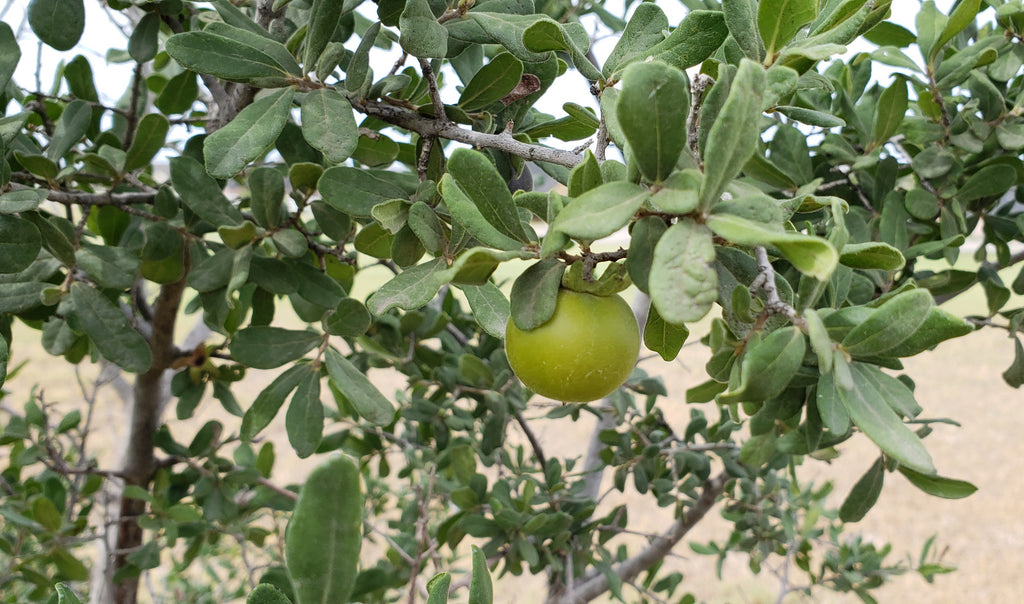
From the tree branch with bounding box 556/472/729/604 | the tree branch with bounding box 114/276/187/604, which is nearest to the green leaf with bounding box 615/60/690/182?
the tree branch with bounding box 114/276/187/604

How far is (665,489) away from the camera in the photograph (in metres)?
1.34

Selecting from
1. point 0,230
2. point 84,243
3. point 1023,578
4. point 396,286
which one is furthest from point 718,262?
point 1023,578

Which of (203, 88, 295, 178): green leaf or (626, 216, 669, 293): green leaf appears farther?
(203, 88, 295, 178): green leaf

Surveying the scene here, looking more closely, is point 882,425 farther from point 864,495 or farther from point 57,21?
point 57,21

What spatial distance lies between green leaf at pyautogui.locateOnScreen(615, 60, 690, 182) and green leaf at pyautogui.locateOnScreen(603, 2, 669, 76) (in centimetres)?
20

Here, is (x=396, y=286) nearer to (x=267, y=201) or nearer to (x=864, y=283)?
(x=267, y=201)

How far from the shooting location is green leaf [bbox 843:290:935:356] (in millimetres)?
394

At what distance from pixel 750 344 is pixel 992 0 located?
0.82 metres

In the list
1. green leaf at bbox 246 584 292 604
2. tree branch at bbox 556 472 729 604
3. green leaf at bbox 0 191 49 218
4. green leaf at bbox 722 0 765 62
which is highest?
green leaf at bbox 722 0 765 62

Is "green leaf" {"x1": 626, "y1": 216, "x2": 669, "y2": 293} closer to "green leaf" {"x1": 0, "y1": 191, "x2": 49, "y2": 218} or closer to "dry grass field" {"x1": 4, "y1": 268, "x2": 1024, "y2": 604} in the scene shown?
"green leaf" {"x1": 0, "y1": 191, "x2": 49, "y2": 218}

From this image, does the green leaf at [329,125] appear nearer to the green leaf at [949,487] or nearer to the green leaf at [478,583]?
the green leaf at [478,583]

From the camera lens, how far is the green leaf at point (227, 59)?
58cm

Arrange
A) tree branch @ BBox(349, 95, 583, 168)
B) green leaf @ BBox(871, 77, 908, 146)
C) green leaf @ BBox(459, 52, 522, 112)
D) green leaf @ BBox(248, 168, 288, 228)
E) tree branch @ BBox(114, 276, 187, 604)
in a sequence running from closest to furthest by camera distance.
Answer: tree branch @ BBox(349, 95, 583, 168), green leaf @ BBox(459, 52, 522, 112), green leaf @ BBox(248, 168, 288, 228), green leaf @ BBox(871, 77, 908, 146), tree branch @ BBox(114, 276, 187, 604)

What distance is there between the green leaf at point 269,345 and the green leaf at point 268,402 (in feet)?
0.07
